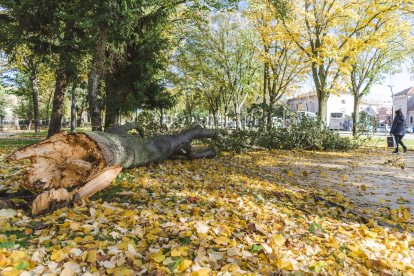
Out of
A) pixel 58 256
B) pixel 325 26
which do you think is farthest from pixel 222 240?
pixel 325 26

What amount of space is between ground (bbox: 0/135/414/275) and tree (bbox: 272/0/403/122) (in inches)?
381

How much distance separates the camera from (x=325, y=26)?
14.7 m

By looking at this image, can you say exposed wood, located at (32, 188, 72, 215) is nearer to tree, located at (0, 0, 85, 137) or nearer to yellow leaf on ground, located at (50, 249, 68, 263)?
yellow leaf on ground, located at (50, 249, 68, 263)

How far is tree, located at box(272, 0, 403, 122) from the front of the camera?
44.7ft

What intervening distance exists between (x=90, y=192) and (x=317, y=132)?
12625mm

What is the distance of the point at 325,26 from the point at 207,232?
1406 centimetres

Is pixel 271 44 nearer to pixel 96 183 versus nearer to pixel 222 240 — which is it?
pixel 96 183

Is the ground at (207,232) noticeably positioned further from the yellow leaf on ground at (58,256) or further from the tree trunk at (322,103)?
the tree trunk at (322,103)

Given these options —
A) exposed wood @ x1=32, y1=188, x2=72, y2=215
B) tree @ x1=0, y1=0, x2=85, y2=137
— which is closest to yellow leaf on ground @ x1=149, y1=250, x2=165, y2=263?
exposed wood @ x1=32, y1=188, x2=72, y2=215

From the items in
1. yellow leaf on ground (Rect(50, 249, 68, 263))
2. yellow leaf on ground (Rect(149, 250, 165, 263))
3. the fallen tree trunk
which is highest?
the fallen tree trunk

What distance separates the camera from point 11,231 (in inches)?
121

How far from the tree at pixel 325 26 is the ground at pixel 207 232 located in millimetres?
9677

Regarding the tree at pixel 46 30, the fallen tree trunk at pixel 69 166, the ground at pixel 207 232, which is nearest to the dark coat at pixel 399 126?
the ground at pixel 207 232

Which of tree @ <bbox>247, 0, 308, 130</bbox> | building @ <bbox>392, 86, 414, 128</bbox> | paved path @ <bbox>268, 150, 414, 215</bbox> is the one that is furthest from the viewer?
building @ <bbox>392, 86, 414, 128</bbox>
